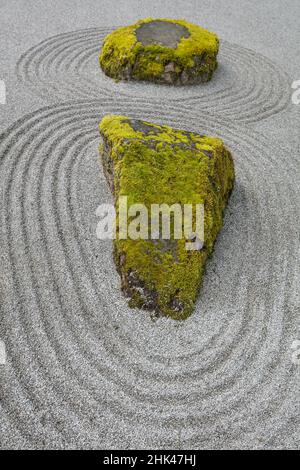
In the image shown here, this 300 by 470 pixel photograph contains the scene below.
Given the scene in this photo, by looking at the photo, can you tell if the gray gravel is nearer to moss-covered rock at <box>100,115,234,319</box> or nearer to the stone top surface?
moss-covered rock at <box>100,115,234,319</box>

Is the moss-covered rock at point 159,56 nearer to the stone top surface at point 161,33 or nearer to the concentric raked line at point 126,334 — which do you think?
the stone top surface at point 161,33

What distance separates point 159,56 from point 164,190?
485 centimetres

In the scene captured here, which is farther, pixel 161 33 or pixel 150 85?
pixel 161 33

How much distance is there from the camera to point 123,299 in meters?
5.10

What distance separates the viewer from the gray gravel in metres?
4.11

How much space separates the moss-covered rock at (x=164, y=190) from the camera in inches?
197

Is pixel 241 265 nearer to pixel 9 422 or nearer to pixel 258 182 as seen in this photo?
pixel 258 182

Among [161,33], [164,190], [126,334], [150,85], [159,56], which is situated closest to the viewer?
[126,334]

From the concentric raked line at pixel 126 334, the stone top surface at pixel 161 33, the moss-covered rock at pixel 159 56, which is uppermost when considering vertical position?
the stone top surface at pixel 161 33

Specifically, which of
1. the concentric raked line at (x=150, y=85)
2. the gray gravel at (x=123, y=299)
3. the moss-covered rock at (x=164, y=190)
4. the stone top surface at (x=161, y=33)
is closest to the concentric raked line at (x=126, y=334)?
the gray gravel at (x=123, y=299)

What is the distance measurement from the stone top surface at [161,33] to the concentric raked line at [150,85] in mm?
989

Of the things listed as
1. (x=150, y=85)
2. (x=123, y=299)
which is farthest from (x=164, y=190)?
(x=150, y=85)

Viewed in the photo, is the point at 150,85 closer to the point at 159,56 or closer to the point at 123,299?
the point at 159,56
